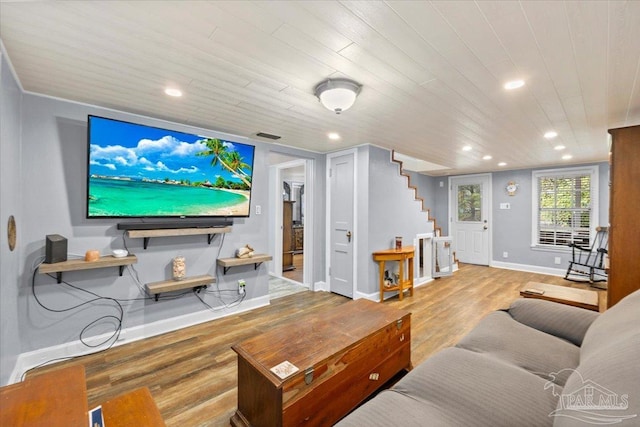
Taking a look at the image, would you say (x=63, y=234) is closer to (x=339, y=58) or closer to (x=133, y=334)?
(x=133, y=334)

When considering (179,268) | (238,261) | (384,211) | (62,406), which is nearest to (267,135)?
(238,261)

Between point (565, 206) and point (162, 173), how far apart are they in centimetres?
719

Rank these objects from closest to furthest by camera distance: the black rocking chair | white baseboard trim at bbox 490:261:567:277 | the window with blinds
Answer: the black rocking chair < the window with blinds < white baseboard trim at bbox 490:261:567:277

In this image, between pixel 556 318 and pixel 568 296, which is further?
pixel 568 296

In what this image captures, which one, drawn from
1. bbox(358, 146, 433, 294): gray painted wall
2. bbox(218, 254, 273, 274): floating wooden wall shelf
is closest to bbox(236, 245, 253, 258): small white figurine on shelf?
bbox(218, 254, 273, 274): floating wooden wall shelf

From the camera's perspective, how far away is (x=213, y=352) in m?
2.56

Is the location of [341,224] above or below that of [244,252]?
above

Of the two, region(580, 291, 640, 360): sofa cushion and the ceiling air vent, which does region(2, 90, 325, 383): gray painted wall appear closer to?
the ceiling air vent

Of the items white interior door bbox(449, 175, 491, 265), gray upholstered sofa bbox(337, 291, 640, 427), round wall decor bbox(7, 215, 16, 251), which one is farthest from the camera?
white interior door bbox(449, 175, 491, 265)

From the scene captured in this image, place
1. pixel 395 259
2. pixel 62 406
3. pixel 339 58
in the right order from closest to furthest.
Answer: pixel 62 406 → pixel 339 58 → pixel 395 259

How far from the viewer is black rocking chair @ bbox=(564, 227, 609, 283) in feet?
16.3

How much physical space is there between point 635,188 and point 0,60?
470cm

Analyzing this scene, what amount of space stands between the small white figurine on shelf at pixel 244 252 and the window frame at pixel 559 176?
5930 mm

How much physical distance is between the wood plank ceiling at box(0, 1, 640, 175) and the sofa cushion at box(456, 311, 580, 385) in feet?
5.57
